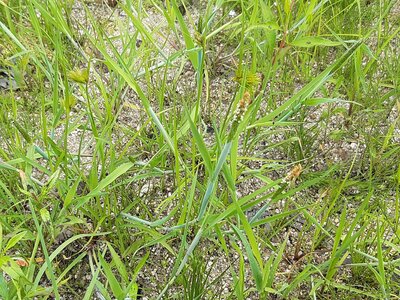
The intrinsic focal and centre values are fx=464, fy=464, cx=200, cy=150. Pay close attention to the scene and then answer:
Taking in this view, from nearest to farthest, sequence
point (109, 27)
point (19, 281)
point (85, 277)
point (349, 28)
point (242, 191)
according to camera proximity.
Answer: point (19, 281) → point (85, 277) → point (242, 191) → point (349, 28) → point (109, 27)

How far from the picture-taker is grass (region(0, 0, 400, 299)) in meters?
0.88

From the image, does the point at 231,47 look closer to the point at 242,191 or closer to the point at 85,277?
the point at 242,191

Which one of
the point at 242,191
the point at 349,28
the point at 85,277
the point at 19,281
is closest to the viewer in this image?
the point at 19,281

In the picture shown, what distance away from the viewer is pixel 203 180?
3.74 ft

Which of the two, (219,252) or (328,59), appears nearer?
(219,252)

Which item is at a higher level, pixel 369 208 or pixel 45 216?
pixel 45 216

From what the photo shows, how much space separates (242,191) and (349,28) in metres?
0.65

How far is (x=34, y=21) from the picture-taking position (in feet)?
3.50

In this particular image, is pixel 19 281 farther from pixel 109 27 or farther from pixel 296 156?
pixel 109 27

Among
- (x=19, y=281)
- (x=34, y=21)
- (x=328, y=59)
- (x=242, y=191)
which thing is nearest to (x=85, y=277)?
(x=19, y=281)

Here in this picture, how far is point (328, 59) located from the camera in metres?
1.47

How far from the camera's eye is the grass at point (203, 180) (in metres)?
0.88

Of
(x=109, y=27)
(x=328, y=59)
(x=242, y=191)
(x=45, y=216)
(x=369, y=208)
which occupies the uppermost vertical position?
(x=109, y=27)

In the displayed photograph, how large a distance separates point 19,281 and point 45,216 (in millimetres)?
116
